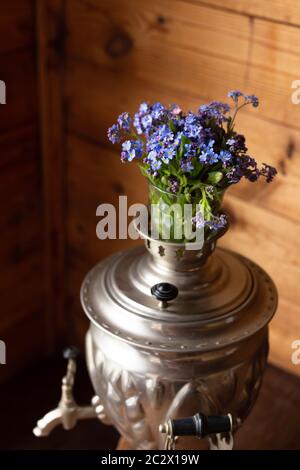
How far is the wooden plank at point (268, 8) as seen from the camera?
1180 millimetres

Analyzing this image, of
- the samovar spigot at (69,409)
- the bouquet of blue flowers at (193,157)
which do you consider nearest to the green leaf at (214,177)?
the bouquet of blue flowers at (193,157)

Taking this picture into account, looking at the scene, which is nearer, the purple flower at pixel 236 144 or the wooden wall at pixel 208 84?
the purple flower at pixel 236 144

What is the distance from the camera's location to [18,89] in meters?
1.54

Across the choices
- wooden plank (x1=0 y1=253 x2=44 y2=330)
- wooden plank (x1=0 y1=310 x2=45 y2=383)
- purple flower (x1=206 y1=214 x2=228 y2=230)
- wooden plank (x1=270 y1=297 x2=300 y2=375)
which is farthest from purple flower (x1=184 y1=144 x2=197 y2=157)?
wooden plank (x1=0 y1=310 x2=45 y2=383)

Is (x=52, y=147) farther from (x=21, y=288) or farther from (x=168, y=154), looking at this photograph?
(x=168, y=154)

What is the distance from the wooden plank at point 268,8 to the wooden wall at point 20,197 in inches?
19.0

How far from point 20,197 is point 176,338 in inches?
31.3

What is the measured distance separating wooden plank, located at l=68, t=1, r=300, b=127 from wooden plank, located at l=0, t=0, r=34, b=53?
95 millimetres

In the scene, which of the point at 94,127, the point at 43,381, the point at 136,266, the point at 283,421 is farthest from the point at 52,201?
the point at 283,421

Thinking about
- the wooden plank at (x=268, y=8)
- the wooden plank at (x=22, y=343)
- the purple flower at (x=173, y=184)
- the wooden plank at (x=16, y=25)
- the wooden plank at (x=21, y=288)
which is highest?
the wooden plank at (x=268, y=8)

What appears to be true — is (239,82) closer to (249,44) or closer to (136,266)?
(249,44)

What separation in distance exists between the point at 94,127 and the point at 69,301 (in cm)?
59

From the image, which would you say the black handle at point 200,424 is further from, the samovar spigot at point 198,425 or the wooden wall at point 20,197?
the wooden wall at point 20,197
